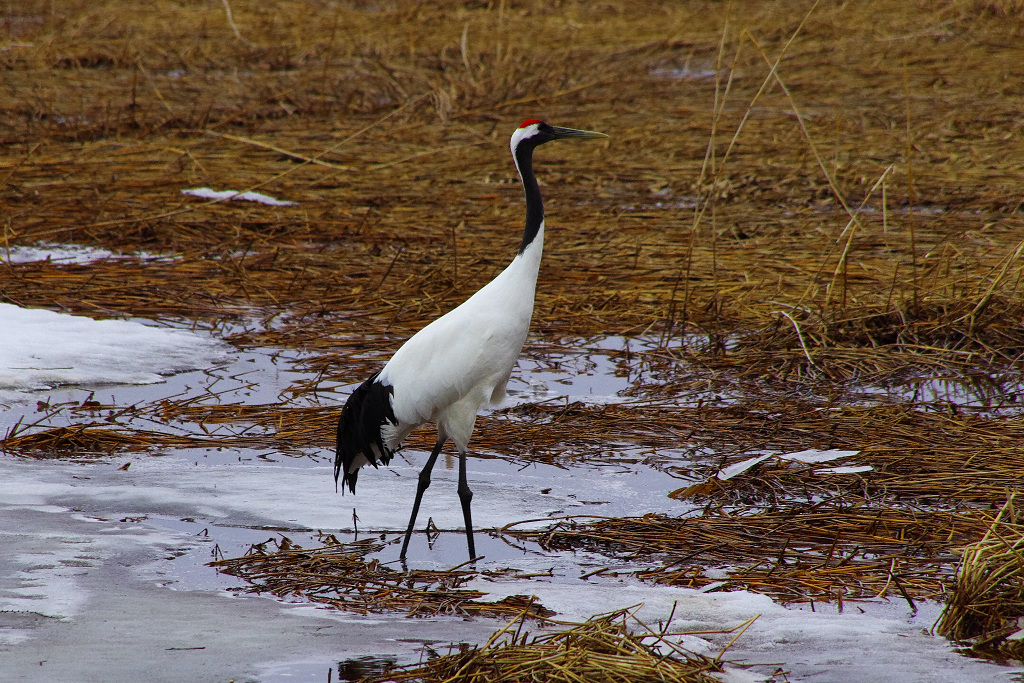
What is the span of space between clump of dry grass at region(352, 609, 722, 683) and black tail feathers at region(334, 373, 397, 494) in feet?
4.74

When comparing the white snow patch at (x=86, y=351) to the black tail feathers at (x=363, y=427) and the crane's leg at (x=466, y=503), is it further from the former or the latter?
the crane's leg at (x=466, y=503)

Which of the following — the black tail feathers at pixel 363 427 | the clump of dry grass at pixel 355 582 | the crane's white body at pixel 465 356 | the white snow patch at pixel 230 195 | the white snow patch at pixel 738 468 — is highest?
the white snow patch at pixel 230 195

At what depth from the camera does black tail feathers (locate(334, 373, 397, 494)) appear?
174 inches

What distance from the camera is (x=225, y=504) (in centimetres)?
451

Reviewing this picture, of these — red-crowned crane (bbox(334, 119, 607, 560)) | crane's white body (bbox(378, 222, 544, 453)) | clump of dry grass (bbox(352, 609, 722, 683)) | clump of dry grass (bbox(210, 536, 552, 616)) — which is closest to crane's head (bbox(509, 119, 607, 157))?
red-crowned crane (bbox(334, 119, 607, 560))

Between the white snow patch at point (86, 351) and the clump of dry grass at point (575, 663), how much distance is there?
3.60 m

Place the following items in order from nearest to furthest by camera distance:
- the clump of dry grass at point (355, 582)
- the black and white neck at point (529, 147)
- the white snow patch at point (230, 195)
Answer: the clump of dry grass at point (355, 582), the black and white neck at point (529, 147), the white snow patch at point (230, 195)

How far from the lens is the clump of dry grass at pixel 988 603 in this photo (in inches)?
126

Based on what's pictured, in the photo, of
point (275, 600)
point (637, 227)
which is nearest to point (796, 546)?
point (275, 600)

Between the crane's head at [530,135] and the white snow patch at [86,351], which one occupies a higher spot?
the crane's head at [530,135]

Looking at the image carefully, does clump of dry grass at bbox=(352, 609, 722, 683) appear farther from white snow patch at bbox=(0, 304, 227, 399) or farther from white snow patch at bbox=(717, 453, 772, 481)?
white snow patch at bbox=(0, 304, 227, 399)

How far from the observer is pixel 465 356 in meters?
4.33

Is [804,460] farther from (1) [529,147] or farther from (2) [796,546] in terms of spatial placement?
(1) [529,147]

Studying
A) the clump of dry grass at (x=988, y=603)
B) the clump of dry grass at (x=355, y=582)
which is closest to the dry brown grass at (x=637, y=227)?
the clump of dry grass at (x=988, y=603)
